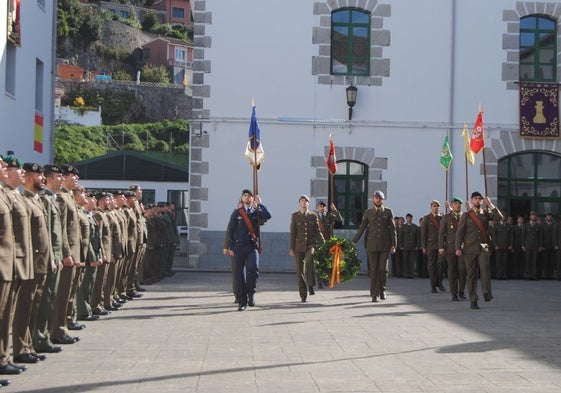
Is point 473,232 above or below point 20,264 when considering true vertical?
above

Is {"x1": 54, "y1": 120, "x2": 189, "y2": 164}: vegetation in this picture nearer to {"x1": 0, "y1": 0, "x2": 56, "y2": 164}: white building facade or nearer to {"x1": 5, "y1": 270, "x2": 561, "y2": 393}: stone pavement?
{"x1": 0, "y1": 0, "x2": 56, "y2": 164}: white building facade

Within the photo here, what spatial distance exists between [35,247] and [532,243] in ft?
61.2

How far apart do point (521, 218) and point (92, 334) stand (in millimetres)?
16532

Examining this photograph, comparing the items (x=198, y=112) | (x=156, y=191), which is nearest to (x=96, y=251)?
(x=198, y=112)

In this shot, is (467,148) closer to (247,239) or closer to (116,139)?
(247,239)

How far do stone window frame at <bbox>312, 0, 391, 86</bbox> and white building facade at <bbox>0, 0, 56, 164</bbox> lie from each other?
24.7 ft

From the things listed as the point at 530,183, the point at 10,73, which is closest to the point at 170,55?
the point at 530,183

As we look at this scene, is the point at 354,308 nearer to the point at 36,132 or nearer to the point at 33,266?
the point at 33,266

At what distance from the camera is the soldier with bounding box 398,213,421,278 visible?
1027 inches

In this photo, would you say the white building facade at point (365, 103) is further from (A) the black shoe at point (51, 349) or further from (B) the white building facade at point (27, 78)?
(A) the black shoe at point (51, 349)

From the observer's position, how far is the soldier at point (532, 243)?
26.1 meters

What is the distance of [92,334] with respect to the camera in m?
12.4

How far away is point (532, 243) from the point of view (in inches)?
1029

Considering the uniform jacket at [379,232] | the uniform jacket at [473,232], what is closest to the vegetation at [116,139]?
the uniform jacket at [379,232]
